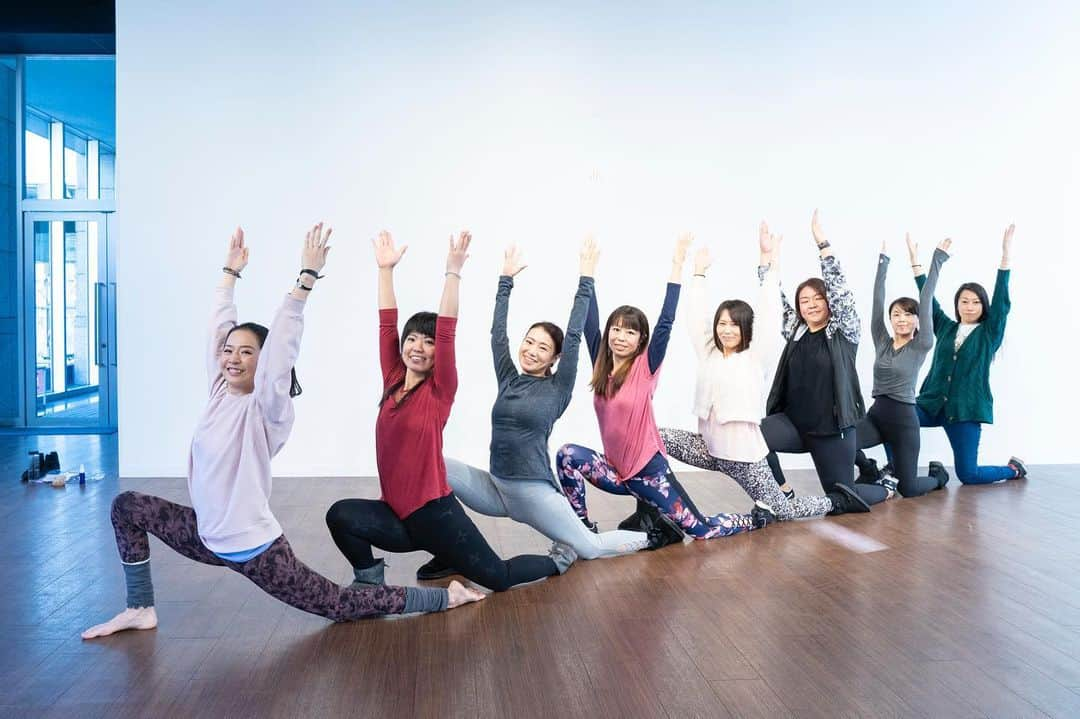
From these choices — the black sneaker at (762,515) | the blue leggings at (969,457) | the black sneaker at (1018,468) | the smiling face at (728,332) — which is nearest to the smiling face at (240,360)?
the smiling face at (728,332)

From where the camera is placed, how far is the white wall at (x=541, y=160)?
19.8 ft

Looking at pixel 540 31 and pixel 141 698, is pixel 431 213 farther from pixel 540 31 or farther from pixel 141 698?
pixel 141 698

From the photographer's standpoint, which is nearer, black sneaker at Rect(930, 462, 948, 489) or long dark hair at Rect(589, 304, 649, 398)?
long dark hair at Rect(589, 304, 649, 398)

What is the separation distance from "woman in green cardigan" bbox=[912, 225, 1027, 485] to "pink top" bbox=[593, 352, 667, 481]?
2500 millimetres

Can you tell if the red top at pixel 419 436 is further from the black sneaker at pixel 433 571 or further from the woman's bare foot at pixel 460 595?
the black sneaker at pixel 433 571

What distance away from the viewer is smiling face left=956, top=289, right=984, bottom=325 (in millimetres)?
5914

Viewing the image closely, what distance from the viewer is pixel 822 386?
16.2 ft

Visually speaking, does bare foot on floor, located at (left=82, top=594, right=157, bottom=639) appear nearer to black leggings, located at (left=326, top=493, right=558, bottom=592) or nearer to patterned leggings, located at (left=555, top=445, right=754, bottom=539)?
black leggings, located at (left=326, top=493, right=558, bottom=592)

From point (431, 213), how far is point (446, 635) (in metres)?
3.74

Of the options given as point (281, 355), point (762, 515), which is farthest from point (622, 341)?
point (281, 355)

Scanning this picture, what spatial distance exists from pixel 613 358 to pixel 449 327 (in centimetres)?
126

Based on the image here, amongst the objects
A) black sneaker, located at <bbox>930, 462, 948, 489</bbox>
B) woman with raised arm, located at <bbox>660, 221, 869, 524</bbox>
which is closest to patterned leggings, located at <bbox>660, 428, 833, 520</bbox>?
woman with raised arm, located at <bbox>660, 221, 869, 524</bbox>

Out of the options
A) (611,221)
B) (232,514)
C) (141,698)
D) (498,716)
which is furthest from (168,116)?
(498,716)

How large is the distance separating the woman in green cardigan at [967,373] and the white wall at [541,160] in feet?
1.91
